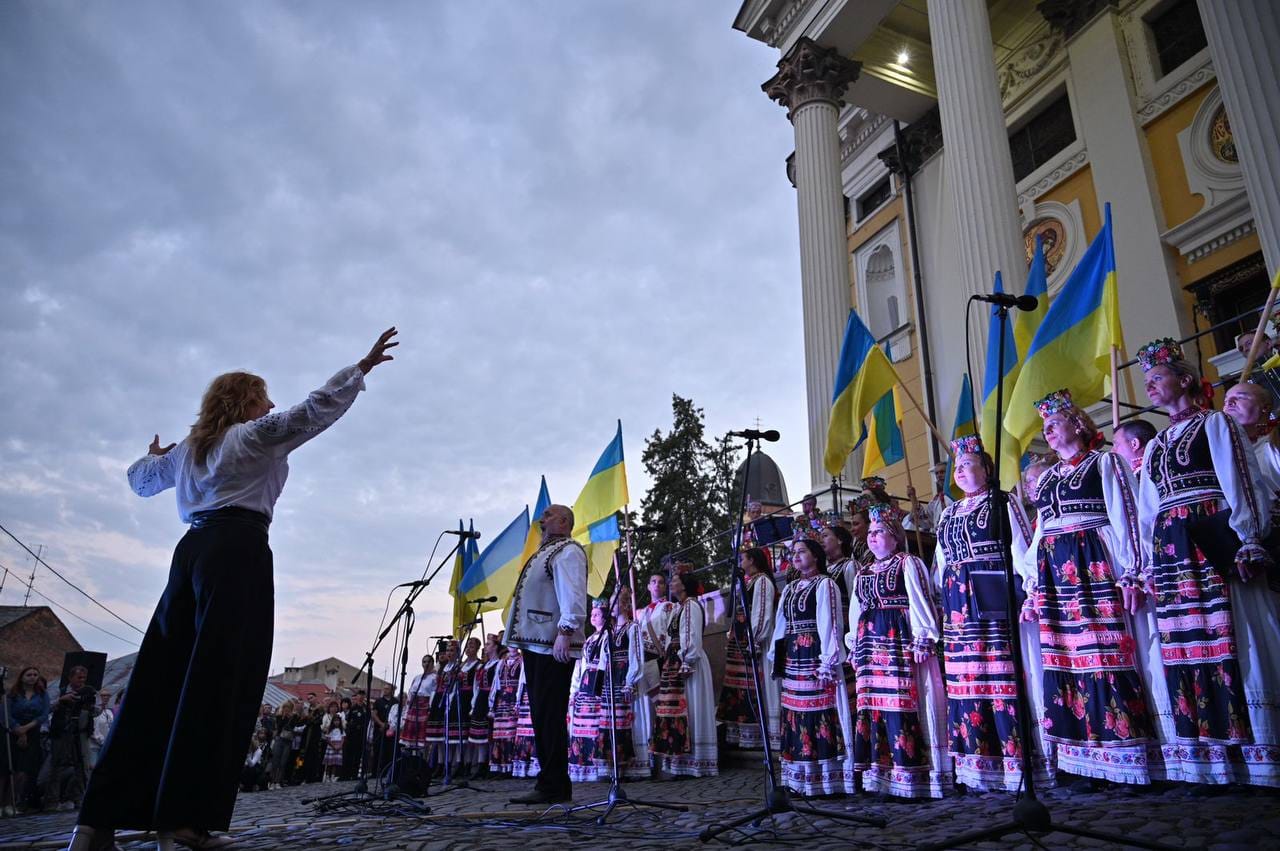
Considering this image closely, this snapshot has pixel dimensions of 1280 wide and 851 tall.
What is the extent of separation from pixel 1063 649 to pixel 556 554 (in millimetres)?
3429

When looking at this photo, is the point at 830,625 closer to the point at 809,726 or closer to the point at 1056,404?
the point at 809,726

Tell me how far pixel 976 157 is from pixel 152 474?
421 inches

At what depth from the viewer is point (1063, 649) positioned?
4770 millimetres

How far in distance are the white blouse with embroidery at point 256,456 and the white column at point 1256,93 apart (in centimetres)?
883

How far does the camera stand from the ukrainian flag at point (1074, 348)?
595 centimetres

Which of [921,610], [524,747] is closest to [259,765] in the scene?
[524,747]

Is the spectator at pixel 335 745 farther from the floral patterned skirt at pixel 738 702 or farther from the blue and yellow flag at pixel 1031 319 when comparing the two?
the blue and yellow flag at pixel 1031 319

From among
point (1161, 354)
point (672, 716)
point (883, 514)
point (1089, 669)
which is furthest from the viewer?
point (672, 716)

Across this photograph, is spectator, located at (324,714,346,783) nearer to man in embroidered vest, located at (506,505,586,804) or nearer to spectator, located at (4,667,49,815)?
spectator, located at (4,667,49,815)

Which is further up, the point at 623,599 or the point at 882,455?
the point at 882,455

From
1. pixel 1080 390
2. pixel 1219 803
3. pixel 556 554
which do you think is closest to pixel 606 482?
pixel 556 554

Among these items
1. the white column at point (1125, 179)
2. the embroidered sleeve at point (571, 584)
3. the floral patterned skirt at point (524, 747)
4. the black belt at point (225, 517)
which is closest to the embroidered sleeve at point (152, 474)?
the black belt at point (225, 517)

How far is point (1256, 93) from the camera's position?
8789 millimetres

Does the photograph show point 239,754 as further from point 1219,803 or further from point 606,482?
point 606,482
